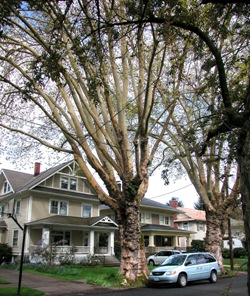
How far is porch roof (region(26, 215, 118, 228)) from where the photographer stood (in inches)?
1222

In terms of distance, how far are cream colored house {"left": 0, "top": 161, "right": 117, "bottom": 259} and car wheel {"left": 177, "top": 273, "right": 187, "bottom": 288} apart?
50.0ft

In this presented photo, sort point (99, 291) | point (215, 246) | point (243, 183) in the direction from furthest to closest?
1. point (215, 246)
2. point (99, 291)
3. point (243, 183)

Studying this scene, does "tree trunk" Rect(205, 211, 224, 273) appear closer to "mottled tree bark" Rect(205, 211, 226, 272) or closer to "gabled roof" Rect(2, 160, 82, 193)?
"mottled tree bark" Rect(205, 211, 226, 272)

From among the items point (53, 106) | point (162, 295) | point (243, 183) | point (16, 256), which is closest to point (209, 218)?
point (162, 295)

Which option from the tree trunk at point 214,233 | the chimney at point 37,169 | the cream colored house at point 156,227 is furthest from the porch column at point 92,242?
the tree trunk at point 214,233

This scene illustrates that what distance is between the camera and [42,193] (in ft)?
109

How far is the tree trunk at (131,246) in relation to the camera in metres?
17.1

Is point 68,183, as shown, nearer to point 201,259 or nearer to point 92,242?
point 92,242

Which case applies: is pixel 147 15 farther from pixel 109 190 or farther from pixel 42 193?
pixel 42 193

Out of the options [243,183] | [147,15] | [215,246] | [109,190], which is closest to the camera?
[243,183]

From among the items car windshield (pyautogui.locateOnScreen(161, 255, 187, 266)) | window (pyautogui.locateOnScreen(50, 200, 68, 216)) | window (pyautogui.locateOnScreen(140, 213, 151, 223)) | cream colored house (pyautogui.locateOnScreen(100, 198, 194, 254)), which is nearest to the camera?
car windshield (pyautogui.locateOnScreen(161, 255, 187, 266))

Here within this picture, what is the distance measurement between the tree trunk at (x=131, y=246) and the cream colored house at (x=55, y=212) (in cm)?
1383

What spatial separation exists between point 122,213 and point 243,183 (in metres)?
12.7

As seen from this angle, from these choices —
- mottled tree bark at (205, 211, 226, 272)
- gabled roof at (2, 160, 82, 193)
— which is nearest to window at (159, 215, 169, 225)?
gabled roof at (2, 160, 82, 193)
